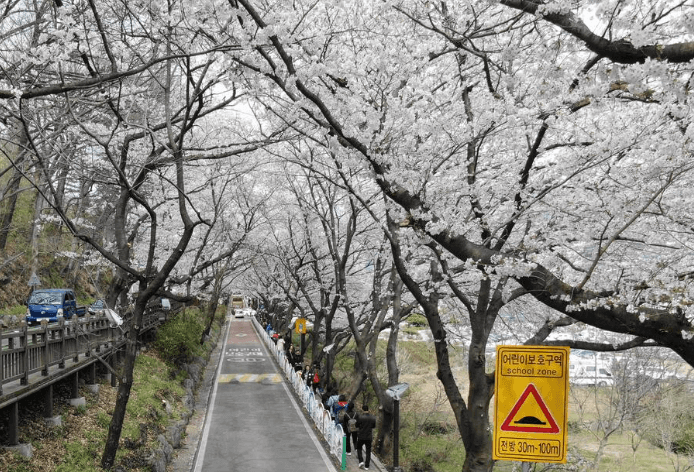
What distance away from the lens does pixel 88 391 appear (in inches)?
611

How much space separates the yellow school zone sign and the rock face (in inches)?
340

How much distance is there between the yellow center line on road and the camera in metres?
26.8

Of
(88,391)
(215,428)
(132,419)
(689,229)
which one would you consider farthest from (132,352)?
(689,229)

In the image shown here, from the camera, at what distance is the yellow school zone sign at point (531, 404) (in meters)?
5.59

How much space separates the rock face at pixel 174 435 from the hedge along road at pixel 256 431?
0.65m

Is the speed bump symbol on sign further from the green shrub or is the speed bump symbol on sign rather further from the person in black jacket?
the green shrub

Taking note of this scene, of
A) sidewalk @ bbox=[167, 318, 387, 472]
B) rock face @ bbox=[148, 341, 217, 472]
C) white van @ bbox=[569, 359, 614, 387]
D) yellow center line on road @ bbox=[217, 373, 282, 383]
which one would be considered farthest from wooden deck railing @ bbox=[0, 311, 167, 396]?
white van @ bbox=[569, 359, 614, 387]

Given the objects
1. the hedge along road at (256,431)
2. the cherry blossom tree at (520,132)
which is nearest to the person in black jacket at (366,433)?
the hedge along road at (256,431)

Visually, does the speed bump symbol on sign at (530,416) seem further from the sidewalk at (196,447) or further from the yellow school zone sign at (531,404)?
the sidewalk at (196,447)

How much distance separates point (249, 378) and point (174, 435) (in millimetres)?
12890

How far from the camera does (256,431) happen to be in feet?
56.3

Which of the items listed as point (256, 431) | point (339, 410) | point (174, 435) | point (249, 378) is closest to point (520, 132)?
point (339, 410)

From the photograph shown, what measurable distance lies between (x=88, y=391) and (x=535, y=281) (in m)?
13.4

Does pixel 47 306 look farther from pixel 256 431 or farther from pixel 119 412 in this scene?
pixel 119 412
